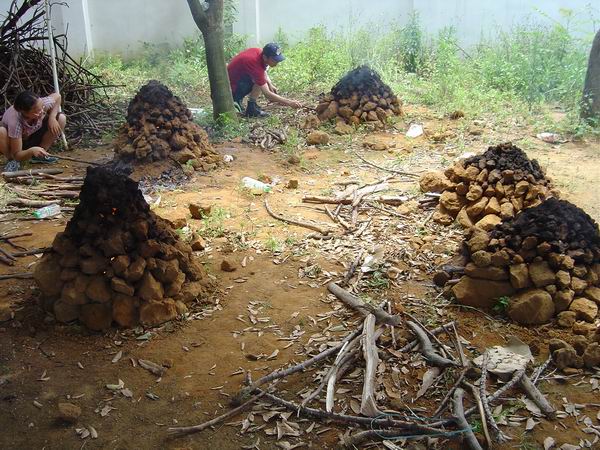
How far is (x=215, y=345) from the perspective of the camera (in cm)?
355

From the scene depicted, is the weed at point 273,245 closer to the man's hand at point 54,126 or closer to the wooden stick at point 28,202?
the wooden stick at point 28,202

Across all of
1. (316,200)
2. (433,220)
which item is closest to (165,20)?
(316,200)

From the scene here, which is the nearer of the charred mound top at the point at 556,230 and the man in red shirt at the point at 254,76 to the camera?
Answer: the charred mound top at the point at 556,230

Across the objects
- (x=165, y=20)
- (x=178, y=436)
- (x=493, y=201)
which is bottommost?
(x=178, y=436)

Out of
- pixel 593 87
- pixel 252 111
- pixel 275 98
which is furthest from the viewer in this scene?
pixel 252 111

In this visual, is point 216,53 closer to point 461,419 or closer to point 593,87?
point 593,87

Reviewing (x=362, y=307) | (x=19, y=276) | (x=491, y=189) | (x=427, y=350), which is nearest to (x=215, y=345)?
(x=362, y=307)

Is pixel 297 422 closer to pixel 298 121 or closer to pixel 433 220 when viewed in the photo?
pixel 433 220

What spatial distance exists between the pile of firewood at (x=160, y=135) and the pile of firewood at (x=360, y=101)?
2.50 metres

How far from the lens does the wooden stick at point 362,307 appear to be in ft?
11.8

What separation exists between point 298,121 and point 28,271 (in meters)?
5.45

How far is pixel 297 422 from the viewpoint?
2877 millimetres

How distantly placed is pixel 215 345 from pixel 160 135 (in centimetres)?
419

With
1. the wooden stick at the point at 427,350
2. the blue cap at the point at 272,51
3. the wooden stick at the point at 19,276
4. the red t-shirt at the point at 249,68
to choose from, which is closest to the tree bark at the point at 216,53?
the red t-shirt at the point at 249,68
